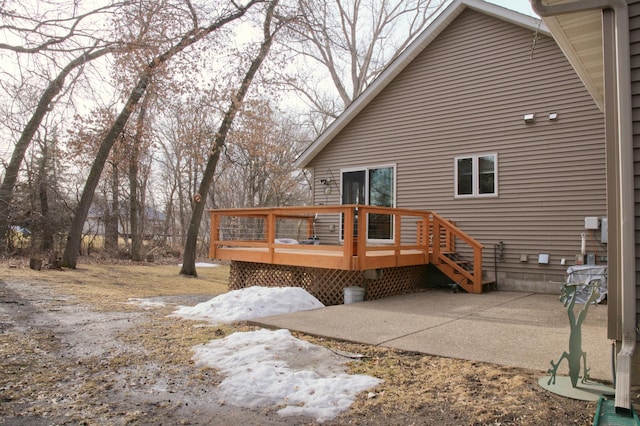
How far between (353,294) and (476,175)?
3.92m

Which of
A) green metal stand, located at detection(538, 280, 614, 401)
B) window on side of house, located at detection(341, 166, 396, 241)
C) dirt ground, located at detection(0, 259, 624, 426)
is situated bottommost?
dirt ground, located at detection(0, 259, 624, 426)

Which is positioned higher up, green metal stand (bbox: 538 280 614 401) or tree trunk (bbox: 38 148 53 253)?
tree trunk (bbox: 38 148 53 253)

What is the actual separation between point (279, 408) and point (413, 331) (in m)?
2.32

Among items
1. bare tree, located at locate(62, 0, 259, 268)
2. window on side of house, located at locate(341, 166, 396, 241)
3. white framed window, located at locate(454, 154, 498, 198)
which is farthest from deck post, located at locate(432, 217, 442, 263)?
bare tree, located at locate(62, 0, 259, 268)

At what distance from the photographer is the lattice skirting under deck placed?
756cm

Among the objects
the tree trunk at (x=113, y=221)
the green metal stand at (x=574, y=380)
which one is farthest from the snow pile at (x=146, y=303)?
the tree trunk at (x=113, y=221)

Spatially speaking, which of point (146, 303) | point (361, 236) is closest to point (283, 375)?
point (361, 236)

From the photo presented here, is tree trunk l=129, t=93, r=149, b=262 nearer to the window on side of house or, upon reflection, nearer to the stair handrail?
the window on side of house

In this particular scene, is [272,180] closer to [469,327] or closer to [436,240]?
[436,240]

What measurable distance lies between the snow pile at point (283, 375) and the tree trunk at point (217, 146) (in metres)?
10.1

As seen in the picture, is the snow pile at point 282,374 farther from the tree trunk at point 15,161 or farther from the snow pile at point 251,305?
the tree trunk at point 15,161

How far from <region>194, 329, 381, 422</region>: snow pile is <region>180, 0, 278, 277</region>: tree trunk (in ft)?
33.1

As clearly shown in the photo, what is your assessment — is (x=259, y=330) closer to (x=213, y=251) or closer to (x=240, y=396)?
(x=240, y=396)

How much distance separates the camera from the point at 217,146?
14.5 m
